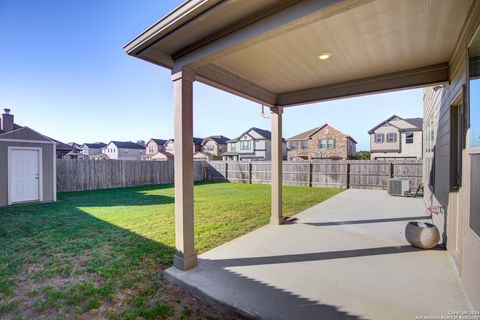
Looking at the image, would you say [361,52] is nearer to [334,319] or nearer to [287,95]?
[287,95]

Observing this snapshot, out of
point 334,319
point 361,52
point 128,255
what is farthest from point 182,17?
point 128,255

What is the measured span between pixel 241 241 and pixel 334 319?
2324mm

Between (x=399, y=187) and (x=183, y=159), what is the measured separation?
10.1 metres

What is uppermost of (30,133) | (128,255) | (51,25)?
(51,25)

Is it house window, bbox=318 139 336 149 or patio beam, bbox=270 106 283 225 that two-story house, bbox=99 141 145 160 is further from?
patio beam, bbox=270 106 283 225

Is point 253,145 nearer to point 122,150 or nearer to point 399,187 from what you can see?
point 399,187

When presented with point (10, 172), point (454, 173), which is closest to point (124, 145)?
point (10, 172)

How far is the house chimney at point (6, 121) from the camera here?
840 cm

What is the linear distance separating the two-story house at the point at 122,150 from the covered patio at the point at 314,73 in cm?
4490

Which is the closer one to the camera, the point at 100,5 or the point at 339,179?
the point at 100,5

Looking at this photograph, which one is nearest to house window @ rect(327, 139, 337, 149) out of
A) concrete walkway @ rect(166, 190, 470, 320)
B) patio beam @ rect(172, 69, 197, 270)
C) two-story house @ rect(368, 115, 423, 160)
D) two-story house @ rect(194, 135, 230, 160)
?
two-story house @ rect(368, 115, 423, 160)

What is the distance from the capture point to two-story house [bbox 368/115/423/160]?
24.3 metres

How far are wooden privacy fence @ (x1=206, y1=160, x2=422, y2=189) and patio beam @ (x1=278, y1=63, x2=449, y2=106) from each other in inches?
359

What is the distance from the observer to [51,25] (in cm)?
765
